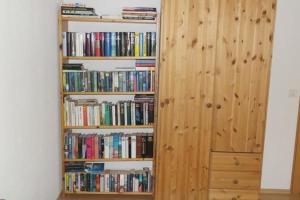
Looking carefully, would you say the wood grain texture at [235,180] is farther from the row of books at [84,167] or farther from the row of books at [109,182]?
the row of books at [84,167]

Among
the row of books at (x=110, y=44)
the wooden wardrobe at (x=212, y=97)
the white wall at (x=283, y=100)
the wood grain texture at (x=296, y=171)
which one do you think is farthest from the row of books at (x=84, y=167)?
the wood grain texture at (x=296, y=171)

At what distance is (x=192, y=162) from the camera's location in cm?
281

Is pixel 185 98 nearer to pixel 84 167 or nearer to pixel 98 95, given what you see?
pixel 98 95

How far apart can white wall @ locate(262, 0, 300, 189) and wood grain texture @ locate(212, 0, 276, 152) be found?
0.53 meters

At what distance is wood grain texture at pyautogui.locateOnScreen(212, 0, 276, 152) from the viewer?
2.60m

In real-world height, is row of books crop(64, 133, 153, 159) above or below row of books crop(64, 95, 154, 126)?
below

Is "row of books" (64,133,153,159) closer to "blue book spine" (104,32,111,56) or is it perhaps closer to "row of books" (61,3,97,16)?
"blue book spine" (104,32,111,56)

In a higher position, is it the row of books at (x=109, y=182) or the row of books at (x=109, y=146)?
the row of books at (x=109, y=146)

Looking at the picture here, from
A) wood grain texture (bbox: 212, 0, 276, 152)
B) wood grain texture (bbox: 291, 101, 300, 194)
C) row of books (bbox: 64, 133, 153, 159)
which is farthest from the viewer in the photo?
wood grain texture (bbox: 291, 101, 300, 194)

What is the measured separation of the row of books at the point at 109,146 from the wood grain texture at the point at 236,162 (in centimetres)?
65

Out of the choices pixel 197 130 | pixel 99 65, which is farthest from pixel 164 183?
pixel 99 65

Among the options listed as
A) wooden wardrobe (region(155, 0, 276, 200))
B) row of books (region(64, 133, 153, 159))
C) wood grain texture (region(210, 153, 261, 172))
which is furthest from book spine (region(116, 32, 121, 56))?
wood grain texture (region(210, 153, 261, 172))

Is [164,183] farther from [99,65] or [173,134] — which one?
[99,65]

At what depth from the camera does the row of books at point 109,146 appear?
9.75 feet
